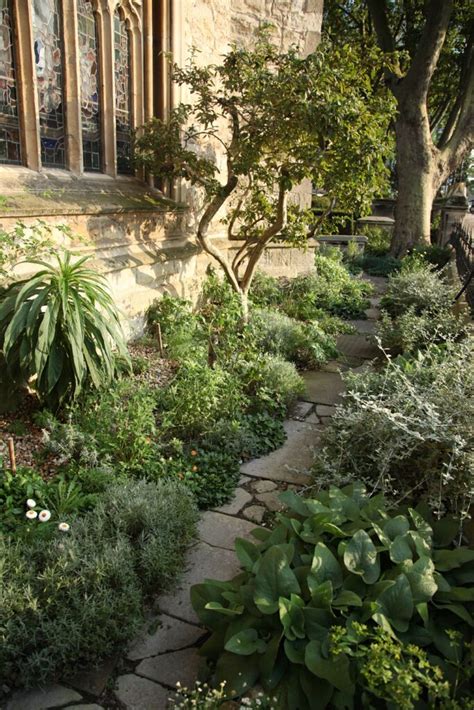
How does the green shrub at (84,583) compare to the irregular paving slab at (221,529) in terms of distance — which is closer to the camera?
the green shrub at (84,583)

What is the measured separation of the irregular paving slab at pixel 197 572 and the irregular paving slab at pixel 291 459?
0.69 meters

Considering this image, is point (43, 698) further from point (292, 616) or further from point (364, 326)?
point (364, 326)

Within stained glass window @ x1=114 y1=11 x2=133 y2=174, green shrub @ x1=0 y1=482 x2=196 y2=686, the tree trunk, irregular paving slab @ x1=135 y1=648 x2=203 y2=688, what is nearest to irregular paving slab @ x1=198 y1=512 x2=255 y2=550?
green shrub @ x1=0 y1=482 x2=196 y2=686

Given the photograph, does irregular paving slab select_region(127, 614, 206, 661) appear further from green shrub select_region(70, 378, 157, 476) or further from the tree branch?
the tree branch

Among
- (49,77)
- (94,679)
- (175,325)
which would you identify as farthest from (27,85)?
(94,679)

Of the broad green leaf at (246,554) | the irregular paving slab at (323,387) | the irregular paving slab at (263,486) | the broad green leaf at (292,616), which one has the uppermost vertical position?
the broad green leaf at (292,616)

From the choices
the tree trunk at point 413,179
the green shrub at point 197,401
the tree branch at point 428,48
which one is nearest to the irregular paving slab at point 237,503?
the green shrub at point 197,401

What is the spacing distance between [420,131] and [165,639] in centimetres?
1077

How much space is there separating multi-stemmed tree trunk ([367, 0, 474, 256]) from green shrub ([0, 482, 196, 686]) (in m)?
10.0

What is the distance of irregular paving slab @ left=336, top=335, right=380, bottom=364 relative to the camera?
5.55m

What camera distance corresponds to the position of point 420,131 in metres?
→ 10.5

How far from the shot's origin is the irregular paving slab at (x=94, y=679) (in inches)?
74.3

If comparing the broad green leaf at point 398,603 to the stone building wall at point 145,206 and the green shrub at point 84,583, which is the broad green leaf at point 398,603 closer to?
the green shrub at point 84,583

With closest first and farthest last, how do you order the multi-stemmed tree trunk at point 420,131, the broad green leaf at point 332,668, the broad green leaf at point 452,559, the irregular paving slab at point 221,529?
1. the broad green leaf at point 332,668
2. the broad green leaf at point 452,559
3. the irregular paving slab at point 221,529
4. the multi-stemmed tree trunk at point 420,131
